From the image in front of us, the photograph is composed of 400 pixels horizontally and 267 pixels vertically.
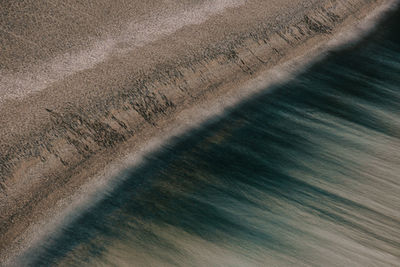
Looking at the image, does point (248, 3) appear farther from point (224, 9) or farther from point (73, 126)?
point (73, 126)

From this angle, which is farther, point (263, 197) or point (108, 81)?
point (108, 81)

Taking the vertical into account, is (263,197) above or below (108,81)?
below

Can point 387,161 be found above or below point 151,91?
above

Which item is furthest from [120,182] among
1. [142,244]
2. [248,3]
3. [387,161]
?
[248,3]
